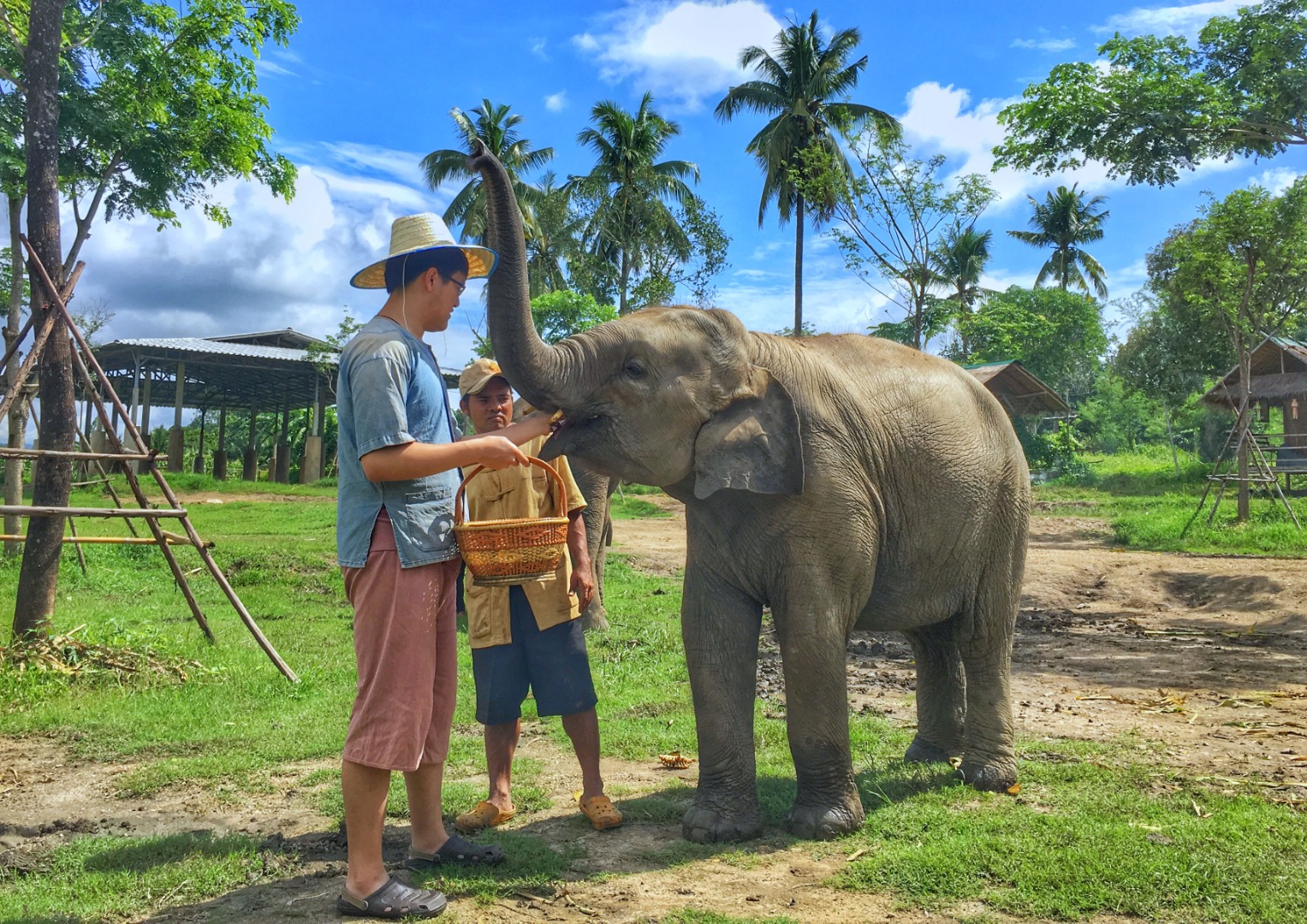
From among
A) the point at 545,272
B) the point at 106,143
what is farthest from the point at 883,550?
the point at 545,272

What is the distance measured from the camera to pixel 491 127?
129ft

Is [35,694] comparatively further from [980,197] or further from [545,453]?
[980,197]

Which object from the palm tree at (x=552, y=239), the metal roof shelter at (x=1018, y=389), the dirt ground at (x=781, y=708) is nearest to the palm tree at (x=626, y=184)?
the palm tree at (x=552, y=239)

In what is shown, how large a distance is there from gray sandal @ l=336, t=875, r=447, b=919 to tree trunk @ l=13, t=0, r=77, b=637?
227 inches

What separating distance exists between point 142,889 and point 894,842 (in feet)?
10.2

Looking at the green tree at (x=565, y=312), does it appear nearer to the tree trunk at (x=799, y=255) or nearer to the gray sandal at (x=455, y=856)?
the tree trunk at (x=799, y=255)

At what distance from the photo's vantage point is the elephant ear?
4512mm

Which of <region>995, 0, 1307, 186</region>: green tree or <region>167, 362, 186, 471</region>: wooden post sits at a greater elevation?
<region>995, 0, 1307, 186</region>: green tree

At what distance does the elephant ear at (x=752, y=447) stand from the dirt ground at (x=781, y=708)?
5.37 ft

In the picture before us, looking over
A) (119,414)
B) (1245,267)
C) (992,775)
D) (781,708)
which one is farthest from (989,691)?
(1245,267)

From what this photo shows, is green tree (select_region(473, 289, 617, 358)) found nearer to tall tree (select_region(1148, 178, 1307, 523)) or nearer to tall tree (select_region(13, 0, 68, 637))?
tall tree (select_region(1148, 178, 1307, 523))

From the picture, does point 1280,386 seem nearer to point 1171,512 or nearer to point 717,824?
point 1171,512

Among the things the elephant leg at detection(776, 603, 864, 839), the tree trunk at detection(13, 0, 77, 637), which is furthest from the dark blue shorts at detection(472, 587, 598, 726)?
the tree trunk at detection(13, 0, 77, 637)

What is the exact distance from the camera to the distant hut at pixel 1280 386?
29.6m
